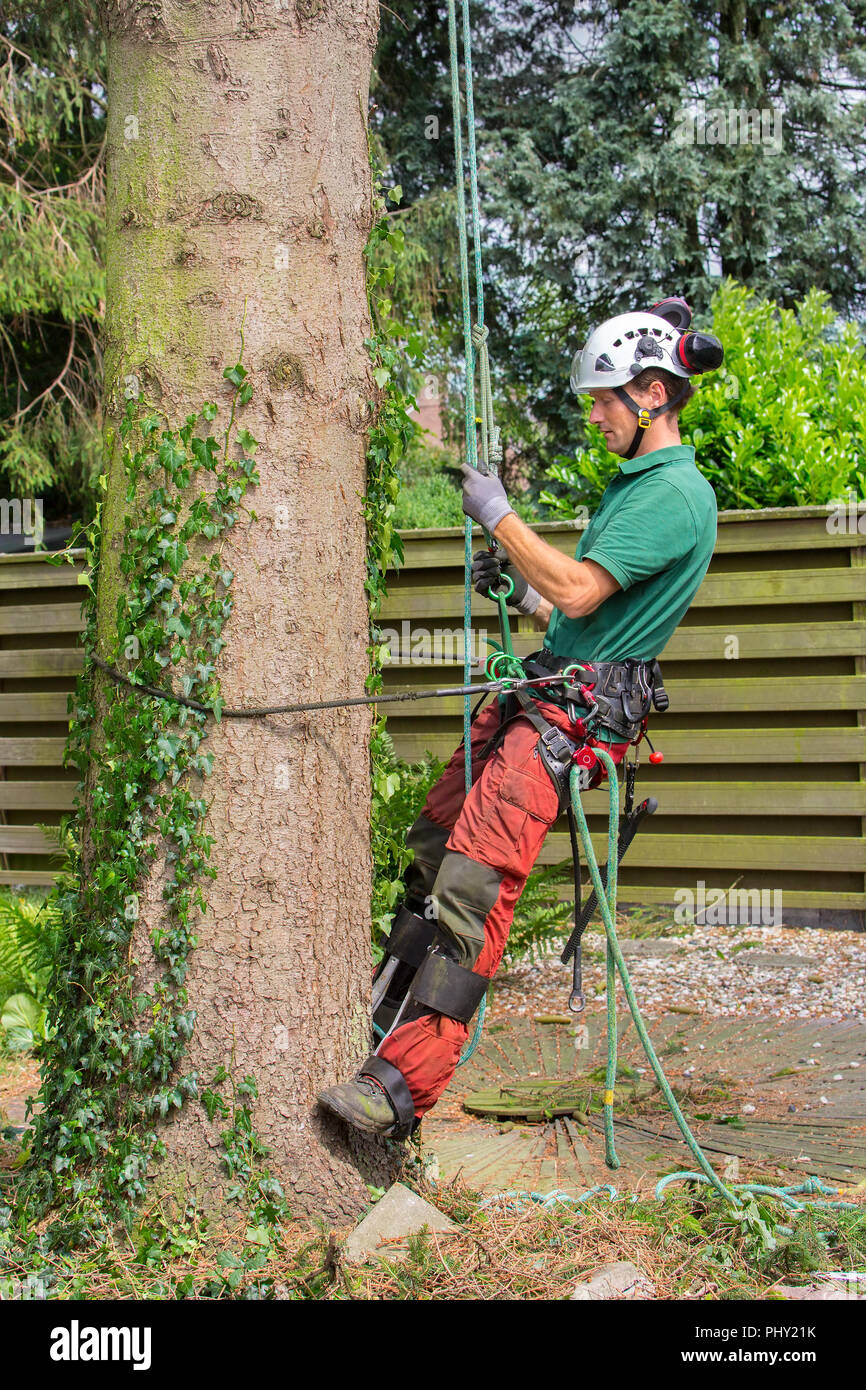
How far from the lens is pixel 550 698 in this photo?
329 centimetres

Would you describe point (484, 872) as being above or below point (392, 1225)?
above

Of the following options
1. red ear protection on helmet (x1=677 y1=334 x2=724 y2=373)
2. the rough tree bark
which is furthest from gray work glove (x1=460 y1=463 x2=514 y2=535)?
red ear protection on helmet (x1=677 y1=334 x2=724 y2=373)

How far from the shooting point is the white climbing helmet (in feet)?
11.0

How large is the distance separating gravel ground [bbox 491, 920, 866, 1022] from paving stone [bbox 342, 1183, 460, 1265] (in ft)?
7.59

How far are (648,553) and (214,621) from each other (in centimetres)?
117

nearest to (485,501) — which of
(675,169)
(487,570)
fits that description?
(487,570)

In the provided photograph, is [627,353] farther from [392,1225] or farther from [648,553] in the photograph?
[392,1225]

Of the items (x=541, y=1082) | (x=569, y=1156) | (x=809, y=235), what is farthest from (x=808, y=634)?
(x=809, y=235)

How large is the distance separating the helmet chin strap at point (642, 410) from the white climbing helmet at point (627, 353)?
0.13 ft

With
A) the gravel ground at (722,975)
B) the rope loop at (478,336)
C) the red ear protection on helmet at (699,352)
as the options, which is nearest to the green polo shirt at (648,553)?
the red ear protection on helmet at (699,352)

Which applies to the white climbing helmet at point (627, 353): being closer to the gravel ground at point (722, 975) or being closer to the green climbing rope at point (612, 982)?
the green climbing rope at point (612, 982)

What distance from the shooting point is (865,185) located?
1087cm

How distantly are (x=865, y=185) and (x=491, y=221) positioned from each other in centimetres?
343

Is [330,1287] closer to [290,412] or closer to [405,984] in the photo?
[405,984]
